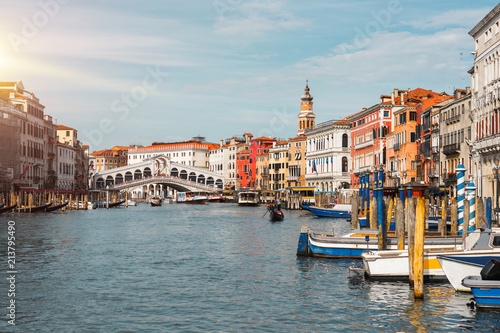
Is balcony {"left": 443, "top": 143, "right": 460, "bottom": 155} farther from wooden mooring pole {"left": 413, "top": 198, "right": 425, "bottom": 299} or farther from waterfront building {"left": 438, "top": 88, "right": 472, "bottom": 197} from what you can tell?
wooden mooring pole {"left": 413, "top": 198, "right": 425, "bottom": 299}

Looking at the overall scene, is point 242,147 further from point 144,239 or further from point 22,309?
point 22,309

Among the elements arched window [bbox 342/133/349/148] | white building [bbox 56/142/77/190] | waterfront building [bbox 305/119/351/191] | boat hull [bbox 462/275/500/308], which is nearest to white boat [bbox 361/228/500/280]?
boat hull [bbox 462/275/500/308]

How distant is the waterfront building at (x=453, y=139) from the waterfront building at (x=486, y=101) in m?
1.74

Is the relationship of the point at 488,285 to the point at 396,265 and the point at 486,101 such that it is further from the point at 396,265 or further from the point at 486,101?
the point at 486,101

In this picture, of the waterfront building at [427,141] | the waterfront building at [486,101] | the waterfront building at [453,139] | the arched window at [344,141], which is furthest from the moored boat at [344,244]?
the arched window at [344,141]

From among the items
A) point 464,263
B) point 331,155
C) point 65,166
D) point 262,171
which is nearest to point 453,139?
point 464,263

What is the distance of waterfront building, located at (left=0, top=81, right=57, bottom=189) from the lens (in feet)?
206

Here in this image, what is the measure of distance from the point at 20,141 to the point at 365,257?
5090 centimetres

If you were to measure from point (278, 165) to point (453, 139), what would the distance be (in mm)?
54890

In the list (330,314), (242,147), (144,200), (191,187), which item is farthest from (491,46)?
(144,200)

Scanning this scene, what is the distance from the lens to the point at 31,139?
66.2m

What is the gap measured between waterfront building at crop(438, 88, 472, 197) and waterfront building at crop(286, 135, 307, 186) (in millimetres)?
42587

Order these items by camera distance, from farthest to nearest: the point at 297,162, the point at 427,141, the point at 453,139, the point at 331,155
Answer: the point at 297,162
the point at 331,155
the point at 427,141
the point at 453,139

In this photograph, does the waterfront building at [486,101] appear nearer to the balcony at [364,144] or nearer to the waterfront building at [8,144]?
the balcony at [364,144]
